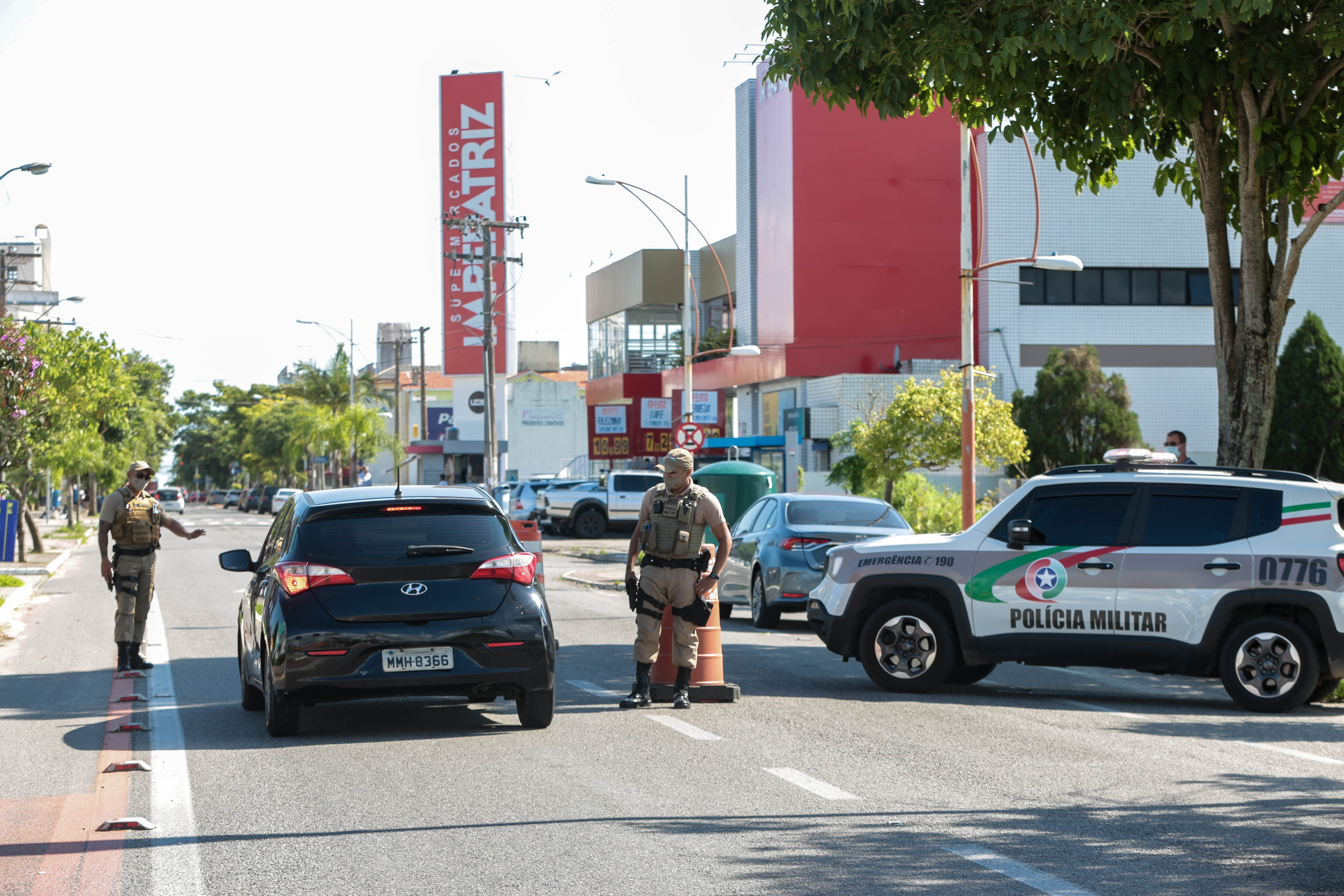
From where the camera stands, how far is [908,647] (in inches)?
471

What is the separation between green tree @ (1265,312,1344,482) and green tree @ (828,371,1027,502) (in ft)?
19.7

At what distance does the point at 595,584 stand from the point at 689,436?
14.5 ft

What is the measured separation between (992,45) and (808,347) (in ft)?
90.5

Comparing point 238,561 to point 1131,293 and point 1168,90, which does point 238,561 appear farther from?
point 1131,293

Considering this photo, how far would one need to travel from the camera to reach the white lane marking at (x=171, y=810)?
6012 millimetres

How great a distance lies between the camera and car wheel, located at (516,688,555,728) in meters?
9.75

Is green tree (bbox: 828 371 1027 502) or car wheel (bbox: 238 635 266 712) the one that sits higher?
green tree (bbox: 828 371 1027 502)

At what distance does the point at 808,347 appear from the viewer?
40.6 metres

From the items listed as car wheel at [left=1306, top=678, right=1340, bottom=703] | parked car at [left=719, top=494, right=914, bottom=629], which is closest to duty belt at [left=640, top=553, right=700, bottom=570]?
car wheel at [left=1306, top=678, right=1340, bottom=703]

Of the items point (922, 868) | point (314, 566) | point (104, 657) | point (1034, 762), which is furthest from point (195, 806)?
point (104, 657)

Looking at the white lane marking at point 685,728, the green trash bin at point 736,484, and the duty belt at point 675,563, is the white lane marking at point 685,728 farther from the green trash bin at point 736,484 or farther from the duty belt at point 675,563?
the green trash bin at point 736,484

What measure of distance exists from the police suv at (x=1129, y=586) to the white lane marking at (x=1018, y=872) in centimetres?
A: 513

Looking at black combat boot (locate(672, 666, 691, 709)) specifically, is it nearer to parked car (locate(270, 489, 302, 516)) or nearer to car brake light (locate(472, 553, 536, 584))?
car brake light (locate(472, 553, 536, 584))

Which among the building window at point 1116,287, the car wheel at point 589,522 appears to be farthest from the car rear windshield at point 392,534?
the car wheel at point 589,522
